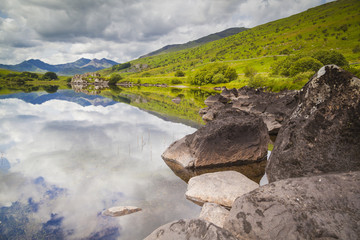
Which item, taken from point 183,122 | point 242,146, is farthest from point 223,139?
point 183,122

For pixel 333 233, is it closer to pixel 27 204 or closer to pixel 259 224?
pixel 259 224

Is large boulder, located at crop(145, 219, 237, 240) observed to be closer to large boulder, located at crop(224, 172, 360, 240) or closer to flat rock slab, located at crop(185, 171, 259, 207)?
large boulder, located at crop(224, 172, 360, 240)

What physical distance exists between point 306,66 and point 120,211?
7568cm

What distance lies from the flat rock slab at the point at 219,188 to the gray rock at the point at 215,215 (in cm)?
113

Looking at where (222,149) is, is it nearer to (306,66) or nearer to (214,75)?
(306,66)

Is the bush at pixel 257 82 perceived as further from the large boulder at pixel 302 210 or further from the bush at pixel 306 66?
the large boulder at pixel 302 210

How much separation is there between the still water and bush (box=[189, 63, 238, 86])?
297 feet

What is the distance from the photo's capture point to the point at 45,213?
28.4 feet

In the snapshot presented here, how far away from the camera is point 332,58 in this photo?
6806 cm

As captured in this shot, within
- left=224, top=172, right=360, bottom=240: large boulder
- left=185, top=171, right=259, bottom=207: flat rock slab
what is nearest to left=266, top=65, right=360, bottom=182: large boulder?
left=224, top=172, right=360, bottom=240: large boulder

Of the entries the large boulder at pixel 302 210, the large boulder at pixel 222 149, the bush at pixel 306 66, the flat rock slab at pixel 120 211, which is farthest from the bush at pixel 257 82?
the large boulder at pixel 302 210

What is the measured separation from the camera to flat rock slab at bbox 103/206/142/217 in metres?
8.43

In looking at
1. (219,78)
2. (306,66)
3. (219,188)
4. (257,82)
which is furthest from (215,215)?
(219,78)

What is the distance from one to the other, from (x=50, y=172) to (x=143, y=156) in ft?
20.8
